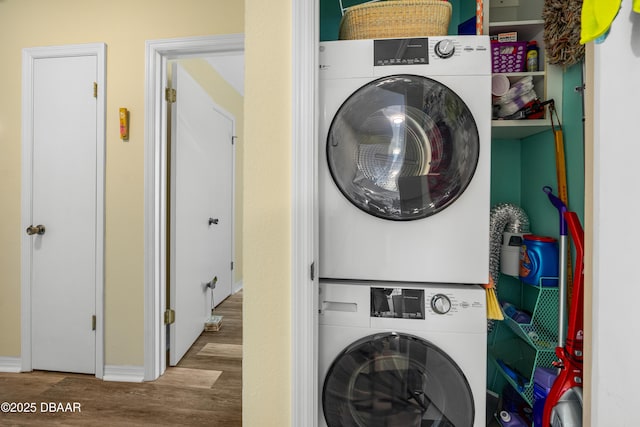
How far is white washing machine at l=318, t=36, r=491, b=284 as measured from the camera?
4.06 ft

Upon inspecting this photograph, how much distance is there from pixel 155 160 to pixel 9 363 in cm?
170

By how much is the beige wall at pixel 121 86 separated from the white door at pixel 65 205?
0.33ft

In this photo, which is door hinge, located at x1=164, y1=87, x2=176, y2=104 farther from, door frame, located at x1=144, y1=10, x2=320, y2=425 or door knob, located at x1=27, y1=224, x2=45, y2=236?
door frame, located at x1=144, y1=10, x2=320, y2=425

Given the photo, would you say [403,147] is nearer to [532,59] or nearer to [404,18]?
[404,18]

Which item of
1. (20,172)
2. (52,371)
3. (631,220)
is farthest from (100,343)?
(631,220)

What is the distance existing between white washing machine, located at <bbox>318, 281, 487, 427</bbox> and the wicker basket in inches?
40.1

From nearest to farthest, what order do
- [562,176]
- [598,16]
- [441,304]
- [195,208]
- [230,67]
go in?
[598,16], [441,304], [562,176], [195,208], [230,67]

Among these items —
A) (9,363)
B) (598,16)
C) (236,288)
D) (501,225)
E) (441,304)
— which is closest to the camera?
(598,16)

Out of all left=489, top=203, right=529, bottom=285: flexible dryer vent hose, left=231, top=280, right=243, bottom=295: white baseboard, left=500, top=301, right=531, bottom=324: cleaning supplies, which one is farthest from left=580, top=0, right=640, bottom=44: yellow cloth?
left=231, top=280, right=243, bottom=295: white baseboard

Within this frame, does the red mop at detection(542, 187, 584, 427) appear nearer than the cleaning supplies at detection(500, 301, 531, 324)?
Yes

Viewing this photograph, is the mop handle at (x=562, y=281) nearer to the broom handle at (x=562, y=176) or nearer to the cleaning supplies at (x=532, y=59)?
the broom handle at (x=562, y=176)

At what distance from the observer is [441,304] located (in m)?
1.22

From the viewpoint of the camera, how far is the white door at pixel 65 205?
210cm

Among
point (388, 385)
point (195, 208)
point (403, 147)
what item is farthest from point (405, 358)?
point (195, 208)
